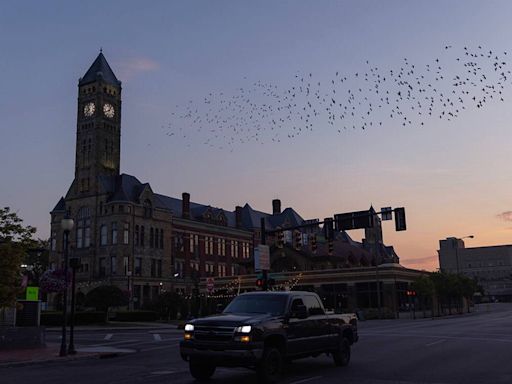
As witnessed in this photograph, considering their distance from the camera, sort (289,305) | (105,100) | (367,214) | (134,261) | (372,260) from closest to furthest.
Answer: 1. (289,305)
2. (367,214)
3. (134,261)
4. (105,100)
5. (372,260)

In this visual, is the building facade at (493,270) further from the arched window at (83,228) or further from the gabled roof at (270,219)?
the arched window at (83,228)

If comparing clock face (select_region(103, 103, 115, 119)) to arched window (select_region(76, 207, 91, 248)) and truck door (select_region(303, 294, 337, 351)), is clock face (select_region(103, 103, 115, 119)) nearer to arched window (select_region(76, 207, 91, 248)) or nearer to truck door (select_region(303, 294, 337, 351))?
arched window (select_region(76, 207, 91, 248))

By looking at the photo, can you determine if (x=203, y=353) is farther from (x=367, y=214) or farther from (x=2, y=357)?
(x=367, y=214)

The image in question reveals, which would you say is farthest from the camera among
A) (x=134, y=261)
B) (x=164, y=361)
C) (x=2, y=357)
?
(x=134, y=261)

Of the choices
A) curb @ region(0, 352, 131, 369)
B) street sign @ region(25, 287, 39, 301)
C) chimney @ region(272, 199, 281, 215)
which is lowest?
curb @ region(0, 352, 131, 369)

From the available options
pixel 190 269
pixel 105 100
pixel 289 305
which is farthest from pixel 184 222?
pixel 289 305

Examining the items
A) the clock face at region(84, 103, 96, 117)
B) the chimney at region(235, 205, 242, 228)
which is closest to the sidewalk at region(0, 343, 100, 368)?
the clock face at region(84, 103, 96, 117)

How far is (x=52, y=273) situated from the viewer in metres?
39.6

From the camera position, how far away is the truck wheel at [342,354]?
15.4 meters

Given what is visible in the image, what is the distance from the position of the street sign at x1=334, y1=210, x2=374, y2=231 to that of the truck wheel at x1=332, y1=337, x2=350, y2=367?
52.5ft

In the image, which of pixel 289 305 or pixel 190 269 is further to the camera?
pixel 190 269

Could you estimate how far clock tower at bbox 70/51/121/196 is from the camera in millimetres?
83375

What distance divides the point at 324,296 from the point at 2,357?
183ft

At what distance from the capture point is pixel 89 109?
8694 cm
